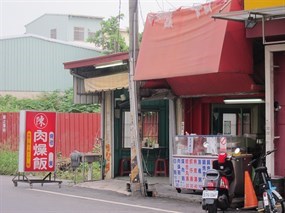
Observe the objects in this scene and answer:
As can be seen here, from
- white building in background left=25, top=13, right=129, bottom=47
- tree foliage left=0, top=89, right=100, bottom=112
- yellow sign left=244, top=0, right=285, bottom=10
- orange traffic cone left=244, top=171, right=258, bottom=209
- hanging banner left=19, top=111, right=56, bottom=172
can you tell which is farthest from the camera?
white building in background left=25, top=13, right=129, bottom=47

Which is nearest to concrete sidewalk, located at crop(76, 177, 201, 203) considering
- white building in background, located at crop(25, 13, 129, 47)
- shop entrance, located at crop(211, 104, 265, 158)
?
shop entrance, located at crop(211, 104, 265, 158)

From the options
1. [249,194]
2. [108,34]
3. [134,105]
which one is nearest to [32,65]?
[108,34]

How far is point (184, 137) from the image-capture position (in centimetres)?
1428

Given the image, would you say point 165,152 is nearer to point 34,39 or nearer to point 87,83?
point 87,83

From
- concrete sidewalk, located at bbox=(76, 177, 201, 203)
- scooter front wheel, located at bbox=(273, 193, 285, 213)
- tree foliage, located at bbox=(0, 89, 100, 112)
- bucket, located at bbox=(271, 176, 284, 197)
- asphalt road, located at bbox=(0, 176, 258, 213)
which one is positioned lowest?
asphalt road, located at bbox=(0, 176, 258, 213)

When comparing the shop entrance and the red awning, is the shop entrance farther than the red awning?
Yes

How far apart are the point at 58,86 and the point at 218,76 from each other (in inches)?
1026

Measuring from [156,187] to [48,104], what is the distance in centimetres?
2096

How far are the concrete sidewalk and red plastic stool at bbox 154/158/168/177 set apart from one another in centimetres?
63

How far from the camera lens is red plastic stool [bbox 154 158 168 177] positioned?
18.7 metres

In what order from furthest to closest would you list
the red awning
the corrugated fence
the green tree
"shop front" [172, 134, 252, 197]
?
the green tree < the corrugated fence < "shop front" [172, 134, 252, 197] < the red awning

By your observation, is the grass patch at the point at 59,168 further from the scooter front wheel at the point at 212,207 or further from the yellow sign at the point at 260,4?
the yellow sign at the point at 260,4

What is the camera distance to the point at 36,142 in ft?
55.7

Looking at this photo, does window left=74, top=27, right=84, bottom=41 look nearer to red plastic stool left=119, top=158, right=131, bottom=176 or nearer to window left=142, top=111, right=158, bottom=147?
window left=142, top=111, right=158, bottom=147
